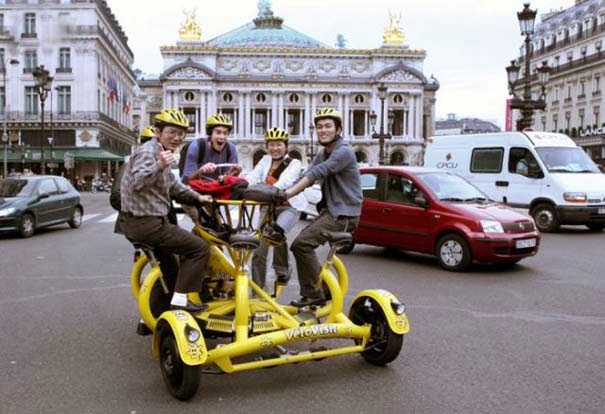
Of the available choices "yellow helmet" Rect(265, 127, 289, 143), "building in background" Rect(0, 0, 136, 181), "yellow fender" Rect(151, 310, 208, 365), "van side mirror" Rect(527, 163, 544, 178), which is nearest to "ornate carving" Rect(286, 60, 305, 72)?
"building in background" Rect(0, 0, 136, 181)

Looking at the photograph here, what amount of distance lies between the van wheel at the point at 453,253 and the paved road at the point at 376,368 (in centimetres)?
26

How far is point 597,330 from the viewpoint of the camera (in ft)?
20.7

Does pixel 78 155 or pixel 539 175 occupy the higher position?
pixel 78 155

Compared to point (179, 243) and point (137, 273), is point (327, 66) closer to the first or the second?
point (137, 273)

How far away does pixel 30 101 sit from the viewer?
2514 inches

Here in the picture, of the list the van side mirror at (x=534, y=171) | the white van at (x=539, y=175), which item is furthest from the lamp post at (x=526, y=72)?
the van side mirror at (x=534, y=171)

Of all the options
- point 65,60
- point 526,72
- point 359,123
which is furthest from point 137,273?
point 359,123

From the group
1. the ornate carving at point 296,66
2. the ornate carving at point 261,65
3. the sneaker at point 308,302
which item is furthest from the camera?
the ornate carving at point 296,66

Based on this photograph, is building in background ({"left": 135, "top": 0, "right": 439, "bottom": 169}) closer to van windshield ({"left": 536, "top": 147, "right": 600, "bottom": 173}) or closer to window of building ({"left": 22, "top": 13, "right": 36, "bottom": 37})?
window of building ({"left": 22, "top": 13, "right": 36, "bottom": 37})

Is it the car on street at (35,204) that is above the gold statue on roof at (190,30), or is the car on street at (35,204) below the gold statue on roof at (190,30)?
below

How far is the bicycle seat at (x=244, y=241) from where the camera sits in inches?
179

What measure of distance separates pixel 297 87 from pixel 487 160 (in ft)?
266

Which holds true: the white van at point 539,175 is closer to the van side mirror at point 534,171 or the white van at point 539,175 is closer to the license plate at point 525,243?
the van side mirror at point 534,171

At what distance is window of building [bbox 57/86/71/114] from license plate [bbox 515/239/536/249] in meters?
61.0
